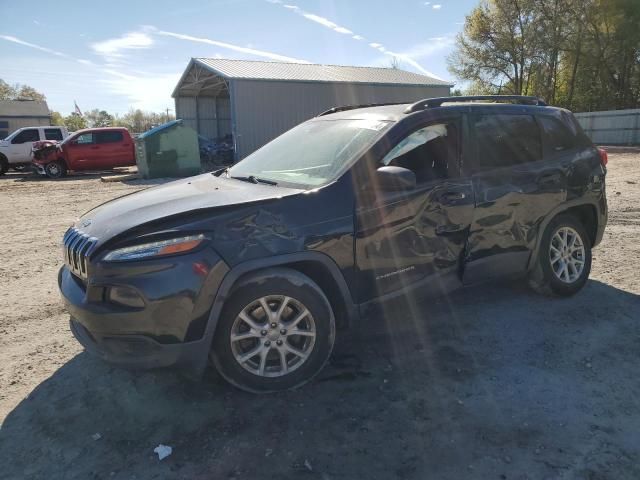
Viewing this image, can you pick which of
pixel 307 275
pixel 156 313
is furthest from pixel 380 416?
pixel 156 313

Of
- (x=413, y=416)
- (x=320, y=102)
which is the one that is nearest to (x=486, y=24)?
(x=320, y=102)

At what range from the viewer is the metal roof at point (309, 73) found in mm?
22266

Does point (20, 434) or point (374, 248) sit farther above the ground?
point (374, 248)

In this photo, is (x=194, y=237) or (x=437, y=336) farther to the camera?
(x=437, y=336)

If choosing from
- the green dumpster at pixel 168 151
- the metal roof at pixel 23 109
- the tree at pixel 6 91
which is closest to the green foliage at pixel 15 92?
the tree at pixel 6 91

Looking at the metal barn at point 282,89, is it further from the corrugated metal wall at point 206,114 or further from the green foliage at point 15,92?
the green foliage at point 15,92

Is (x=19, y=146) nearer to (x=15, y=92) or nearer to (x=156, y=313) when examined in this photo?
(x=156, y=313)

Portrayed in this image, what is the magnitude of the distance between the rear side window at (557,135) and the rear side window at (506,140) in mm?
117

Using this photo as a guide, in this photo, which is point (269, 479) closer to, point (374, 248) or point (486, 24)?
point (374, 248)

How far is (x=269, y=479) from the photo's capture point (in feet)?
7.68

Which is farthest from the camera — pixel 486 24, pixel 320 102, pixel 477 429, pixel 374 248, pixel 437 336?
pixel 486 24

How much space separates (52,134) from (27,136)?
909 millimetres

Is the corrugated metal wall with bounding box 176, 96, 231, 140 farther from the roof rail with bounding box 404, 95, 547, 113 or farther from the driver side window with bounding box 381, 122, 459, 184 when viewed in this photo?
the driver side window with bounding box 381, 122, 459, 184

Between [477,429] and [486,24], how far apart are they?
42.7 metres
